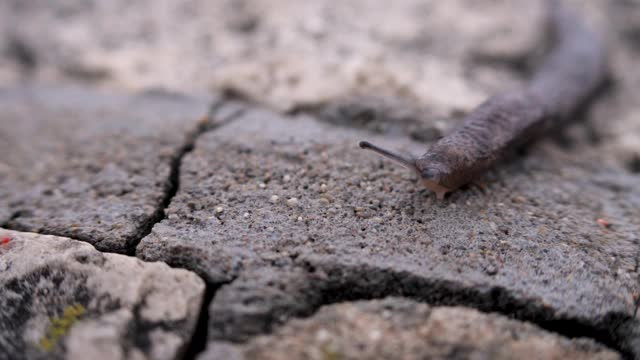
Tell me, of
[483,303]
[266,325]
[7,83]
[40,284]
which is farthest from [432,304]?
[7,83]

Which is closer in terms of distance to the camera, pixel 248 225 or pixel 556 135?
pixel 248 225

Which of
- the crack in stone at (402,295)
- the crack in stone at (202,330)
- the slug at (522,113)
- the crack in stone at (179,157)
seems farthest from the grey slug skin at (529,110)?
the crack in stone at (179,157)

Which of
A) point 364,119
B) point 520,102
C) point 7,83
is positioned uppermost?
point 520,102

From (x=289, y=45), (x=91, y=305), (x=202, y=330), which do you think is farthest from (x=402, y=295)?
(x=289, y=45)

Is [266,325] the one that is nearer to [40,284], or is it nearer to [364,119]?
[40,284]

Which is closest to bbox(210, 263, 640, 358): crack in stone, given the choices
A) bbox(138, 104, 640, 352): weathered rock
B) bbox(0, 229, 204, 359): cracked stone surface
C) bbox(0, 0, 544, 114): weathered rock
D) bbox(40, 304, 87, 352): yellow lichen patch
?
bbox(138, 104, 640, 352): weathered rock

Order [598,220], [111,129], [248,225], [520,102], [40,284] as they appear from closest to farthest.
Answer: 1. [40,284]
2. [248,225]
3. [598,220]
4. [520,102]
5. [111,129]

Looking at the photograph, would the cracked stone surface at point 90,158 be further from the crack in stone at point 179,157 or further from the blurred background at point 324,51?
the blurred background at point 324,51

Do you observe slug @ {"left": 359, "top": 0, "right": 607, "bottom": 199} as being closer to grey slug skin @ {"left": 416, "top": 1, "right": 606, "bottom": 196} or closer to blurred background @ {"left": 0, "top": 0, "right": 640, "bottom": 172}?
grey slug skin @ {"left": 416, "top": 1, "right": 606, "bottom": 196}
